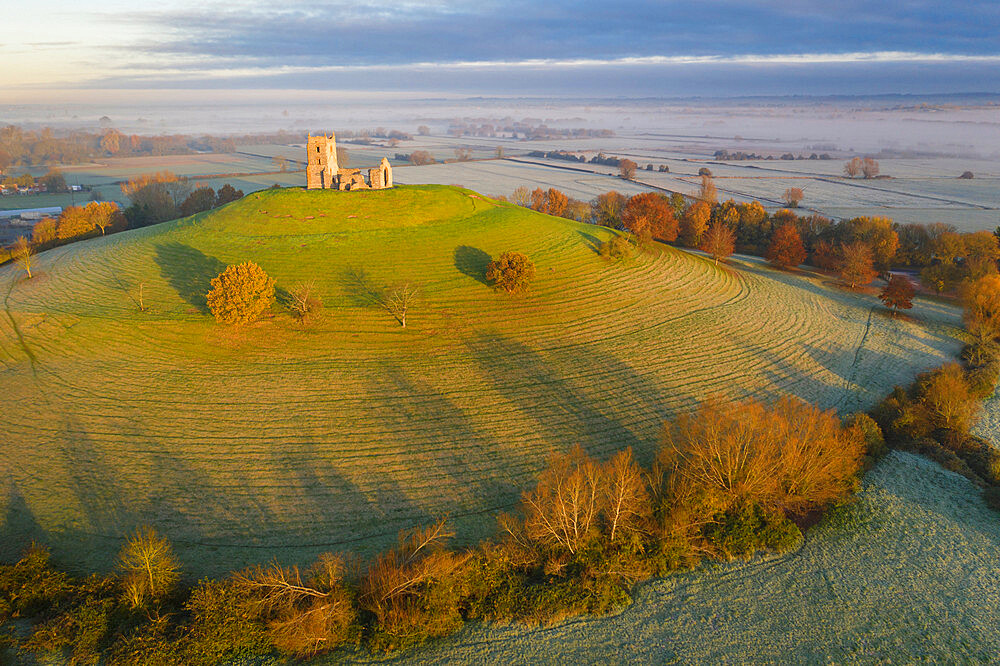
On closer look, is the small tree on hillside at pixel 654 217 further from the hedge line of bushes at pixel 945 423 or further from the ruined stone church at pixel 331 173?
the hedge line of bushes at pixel 945 423

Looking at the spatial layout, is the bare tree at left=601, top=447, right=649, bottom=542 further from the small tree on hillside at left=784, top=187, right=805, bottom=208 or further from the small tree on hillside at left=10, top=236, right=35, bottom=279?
the small tree on hillside at left=784, top=187, right=805, bottom=208

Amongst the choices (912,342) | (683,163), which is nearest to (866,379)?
(912,342)

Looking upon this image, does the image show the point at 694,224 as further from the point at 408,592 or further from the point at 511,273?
the point at 408,592

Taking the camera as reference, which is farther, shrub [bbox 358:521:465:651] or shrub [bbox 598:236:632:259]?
shrub [bbox 598:236:632:259]

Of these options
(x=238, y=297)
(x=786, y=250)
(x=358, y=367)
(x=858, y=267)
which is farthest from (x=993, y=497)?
(x=238, y=297)

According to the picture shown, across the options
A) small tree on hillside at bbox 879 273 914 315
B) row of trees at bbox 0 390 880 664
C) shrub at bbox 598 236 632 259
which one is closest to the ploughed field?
shrub at bbox 598 236 632 259

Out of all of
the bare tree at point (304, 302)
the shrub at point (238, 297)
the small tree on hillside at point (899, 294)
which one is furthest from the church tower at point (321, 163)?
the small tree on hillside at point (899, 294)

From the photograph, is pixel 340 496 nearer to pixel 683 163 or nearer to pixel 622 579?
pixel 622 579
